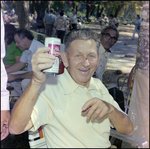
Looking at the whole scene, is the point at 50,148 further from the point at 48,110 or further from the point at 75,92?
Answer: the point at 75,92

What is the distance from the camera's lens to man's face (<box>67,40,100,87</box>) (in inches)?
67.6

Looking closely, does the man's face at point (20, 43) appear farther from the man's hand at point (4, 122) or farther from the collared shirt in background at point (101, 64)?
the man's hand at point (4, 122)

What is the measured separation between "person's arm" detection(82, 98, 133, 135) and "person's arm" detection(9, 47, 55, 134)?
1.07 feet

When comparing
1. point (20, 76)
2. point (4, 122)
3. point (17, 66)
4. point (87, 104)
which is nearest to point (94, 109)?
point (87, 104)

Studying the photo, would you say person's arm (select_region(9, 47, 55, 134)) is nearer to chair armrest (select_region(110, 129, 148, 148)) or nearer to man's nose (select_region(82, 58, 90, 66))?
man's nose (select_region(82, 58, 90, 66))

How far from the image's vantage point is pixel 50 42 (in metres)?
1.28

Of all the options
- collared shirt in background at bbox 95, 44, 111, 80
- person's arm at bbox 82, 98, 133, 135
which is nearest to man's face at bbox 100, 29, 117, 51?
collared shirt in background at bbox 95, 44, 111, 80

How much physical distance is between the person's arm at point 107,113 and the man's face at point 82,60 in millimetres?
319

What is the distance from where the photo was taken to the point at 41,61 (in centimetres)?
121

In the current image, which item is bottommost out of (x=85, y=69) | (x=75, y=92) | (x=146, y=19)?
(x=75, y=92)

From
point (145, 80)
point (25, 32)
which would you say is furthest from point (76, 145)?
point (25, 32)

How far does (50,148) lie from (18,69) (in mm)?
2173

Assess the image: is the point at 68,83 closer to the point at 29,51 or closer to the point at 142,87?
the point at 142,87

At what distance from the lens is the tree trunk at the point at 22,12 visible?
27.3 ft
